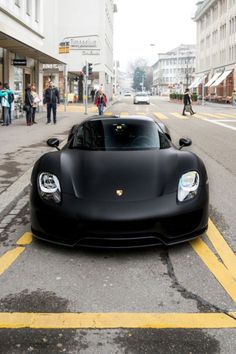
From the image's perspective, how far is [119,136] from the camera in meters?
6.12

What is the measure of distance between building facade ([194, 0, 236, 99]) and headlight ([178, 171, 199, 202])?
174 ft

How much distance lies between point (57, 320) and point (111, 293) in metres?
0.60

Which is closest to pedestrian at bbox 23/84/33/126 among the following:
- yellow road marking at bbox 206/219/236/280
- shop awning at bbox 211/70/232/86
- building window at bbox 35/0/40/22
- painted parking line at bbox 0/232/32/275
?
building window at bbox 35/0/40/22

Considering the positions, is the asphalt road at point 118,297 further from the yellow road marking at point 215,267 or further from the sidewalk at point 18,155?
the sidewalk at point 18,155

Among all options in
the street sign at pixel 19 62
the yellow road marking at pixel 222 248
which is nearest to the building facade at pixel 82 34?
the street sign at pixel 19 62

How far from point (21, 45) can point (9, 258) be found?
1850 centimetres

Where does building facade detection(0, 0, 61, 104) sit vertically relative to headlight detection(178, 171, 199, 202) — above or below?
above

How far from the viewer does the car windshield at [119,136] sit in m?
5.89

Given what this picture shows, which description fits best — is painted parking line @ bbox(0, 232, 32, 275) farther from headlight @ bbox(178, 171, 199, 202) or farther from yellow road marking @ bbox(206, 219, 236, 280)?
yellow road marking @ bbox(206, 219, 236, 280)

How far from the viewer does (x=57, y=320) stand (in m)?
3.36

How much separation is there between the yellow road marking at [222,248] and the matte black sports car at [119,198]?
27 centimetres

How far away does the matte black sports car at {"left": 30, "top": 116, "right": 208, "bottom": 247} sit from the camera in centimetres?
439

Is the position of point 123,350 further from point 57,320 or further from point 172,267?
point 172,267

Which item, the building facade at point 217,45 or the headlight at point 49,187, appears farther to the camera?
the building facade at point 217,45
